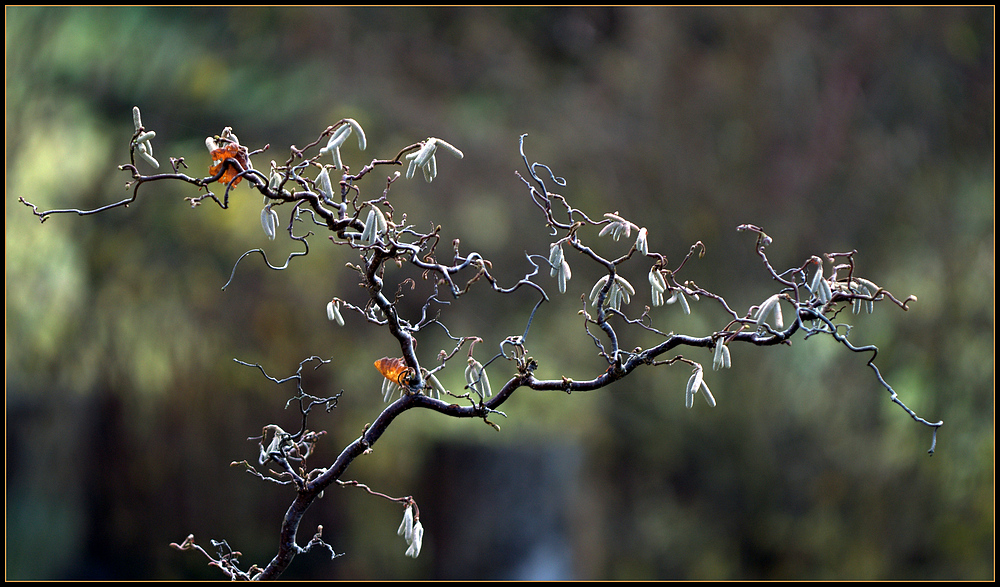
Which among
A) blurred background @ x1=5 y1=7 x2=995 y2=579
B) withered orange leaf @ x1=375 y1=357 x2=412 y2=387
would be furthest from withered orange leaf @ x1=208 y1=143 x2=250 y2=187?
blurred background @ x1=5 y1=7 x2=995 y2=579

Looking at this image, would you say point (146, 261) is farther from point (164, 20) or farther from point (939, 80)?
point (939, 80)

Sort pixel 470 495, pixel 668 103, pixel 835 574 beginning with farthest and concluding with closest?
pixel 470 495 < pixel 668 103 < pixel 835 574

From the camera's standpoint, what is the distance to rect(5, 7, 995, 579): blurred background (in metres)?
1.04

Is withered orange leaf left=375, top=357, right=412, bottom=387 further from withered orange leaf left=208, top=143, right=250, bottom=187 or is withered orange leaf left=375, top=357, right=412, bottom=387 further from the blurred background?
the blurred background

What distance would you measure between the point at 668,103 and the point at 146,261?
37.3 inches

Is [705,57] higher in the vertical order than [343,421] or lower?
higher

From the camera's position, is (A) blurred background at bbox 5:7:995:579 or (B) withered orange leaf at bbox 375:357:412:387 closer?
(B) withered orange leaf at bbox 375:357:412:387

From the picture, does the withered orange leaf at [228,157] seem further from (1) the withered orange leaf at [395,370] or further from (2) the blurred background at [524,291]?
(2) the blurred background at [524,291]

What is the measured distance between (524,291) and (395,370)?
93 cm

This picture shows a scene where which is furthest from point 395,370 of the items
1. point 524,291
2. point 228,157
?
point 524,291

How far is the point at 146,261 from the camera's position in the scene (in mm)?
1237

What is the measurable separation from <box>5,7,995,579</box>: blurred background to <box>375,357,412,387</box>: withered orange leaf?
779 millimetres

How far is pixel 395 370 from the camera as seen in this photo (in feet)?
0.94

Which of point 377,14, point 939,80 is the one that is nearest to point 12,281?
point 377,14
